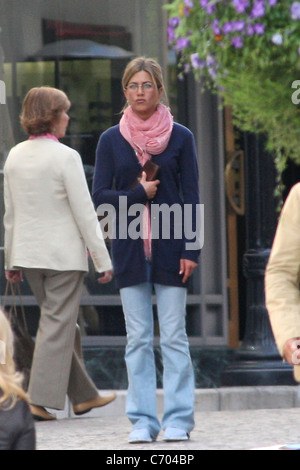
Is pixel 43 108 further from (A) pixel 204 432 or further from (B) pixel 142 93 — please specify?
(A) pixel 204 432

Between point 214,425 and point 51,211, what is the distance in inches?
59.1

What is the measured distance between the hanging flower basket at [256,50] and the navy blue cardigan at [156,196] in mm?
1748

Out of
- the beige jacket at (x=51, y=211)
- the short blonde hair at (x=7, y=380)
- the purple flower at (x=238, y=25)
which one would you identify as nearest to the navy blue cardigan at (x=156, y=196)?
the beige jacket at (x=51, y=211)

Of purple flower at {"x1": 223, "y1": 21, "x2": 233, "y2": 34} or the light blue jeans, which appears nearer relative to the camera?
purple flower at {"x1": 223, "y1": 21, "x2": 233, "y2": 34}

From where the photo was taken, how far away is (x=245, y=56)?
389 centimetres

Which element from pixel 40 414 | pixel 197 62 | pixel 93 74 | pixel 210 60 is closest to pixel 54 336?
pixel 40 414

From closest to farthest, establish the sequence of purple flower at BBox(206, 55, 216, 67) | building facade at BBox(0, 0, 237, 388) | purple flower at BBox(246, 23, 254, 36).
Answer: purple flower at BBox(246, 23, 254, 36)
purple flower at BBox(206, 55, 216, 67)
building facade at BBox(0, 0, 237, 388)

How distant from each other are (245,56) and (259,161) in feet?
15.1

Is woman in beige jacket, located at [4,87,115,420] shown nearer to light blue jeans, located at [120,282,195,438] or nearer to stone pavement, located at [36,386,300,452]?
stone pavement, located at [36,386,300,452]

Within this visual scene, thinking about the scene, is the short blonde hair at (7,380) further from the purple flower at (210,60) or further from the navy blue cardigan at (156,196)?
the navy blue cardigan at (156,196)

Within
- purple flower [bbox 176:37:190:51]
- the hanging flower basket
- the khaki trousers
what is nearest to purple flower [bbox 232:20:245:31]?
the hanging flower basket

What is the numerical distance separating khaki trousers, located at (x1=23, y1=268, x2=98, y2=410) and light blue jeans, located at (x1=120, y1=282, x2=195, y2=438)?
0.75m

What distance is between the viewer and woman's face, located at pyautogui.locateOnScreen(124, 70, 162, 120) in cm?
599

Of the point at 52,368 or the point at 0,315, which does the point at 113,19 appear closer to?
the point at 52,368
